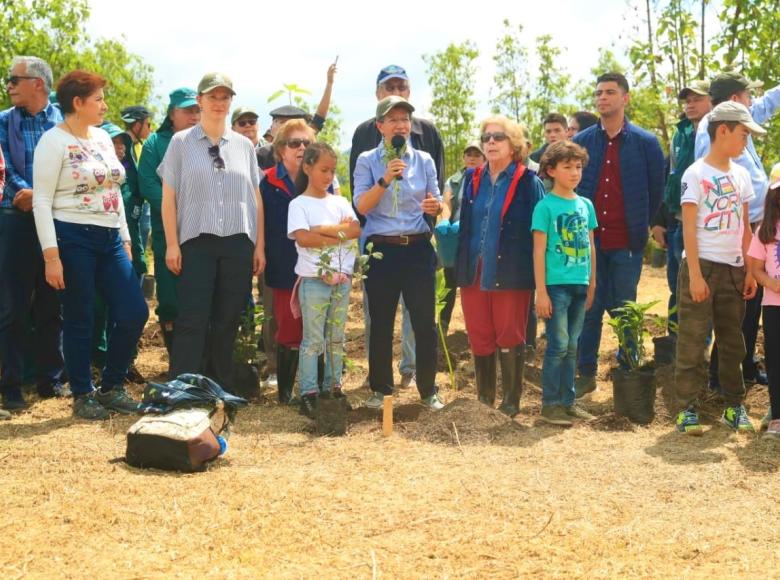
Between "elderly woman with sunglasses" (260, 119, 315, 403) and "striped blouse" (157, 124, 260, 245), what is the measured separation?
1.53 ft

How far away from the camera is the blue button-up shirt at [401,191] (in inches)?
264

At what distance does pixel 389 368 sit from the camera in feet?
22.7

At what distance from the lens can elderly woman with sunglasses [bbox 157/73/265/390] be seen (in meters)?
6.51

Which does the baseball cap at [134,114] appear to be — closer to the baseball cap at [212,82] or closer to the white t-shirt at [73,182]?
the white t-shirt at [73,182]

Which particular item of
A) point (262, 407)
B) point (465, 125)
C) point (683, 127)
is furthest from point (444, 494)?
point (465, 125)

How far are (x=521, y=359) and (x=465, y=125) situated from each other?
891cm

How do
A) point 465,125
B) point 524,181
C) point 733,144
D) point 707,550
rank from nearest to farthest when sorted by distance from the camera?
point 707,550, point 733,144, point 524,181, point 465,125

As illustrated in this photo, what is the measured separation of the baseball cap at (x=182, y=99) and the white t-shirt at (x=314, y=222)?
4.94 ft

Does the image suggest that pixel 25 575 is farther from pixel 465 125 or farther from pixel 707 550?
pixel 465 125

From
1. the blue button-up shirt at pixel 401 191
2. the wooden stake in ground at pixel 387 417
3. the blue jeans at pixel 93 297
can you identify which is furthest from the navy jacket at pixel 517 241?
the blue jeans at pixel 93 297

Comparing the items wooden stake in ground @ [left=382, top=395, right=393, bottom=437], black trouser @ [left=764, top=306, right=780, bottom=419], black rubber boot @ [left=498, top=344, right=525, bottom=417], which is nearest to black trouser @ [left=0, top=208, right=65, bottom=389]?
wooden stake in ground @ [left=382, top=395, right=393, bottom=437]

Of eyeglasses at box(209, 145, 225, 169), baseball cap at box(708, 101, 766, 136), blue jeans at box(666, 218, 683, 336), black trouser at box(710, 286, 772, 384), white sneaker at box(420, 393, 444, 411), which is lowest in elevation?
white sneaker at box(420, 393, 444, 411)

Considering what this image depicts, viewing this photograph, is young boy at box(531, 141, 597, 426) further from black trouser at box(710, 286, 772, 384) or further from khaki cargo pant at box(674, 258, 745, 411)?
black trouser at box(710, 286, 772, 384)

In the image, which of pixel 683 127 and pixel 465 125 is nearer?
pixel 683 127
